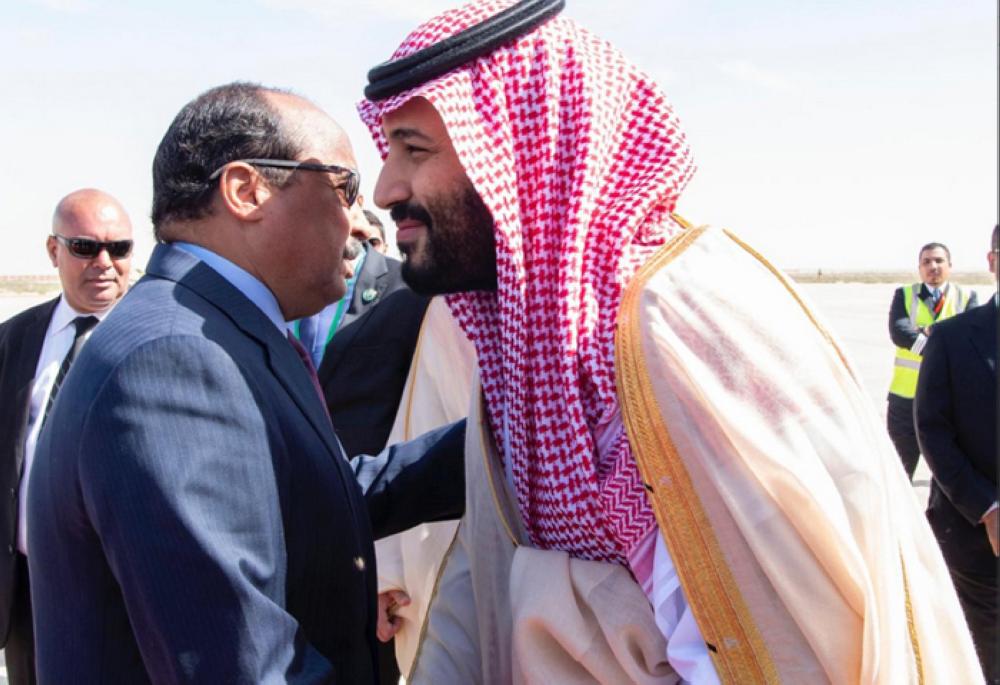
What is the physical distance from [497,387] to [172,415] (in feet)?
2.87

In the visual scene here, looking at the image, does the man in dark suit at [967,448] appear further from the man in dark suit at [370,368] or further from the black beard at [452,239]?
the black beard at [452,239]

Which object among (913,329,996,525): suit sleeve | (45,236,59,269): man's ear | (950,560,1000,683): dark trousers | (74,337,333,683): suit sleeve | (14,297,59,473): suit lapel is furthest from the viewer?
(45,236,59,269): man's ear

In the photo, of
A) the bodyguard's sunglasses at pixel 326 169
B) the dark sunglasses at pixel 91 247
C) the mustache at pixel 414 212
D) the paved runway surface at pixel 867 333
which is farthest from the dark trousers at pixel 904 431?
the bodyguard's sunglasses at pixel 326 169

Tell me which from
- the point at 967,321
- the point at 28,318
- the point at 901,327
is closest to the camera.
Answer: the point at 28,318

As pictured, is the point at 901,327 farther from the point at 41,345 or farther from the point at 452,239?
the point at 452,239

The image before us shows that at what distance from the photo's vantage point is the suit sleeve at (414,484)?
254 cm

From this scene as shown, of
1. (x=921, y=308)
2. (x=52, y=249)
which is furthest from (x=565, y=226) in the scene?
(x=921, y=308)

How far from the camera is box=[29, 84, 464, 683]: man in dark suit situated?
5.32 ft

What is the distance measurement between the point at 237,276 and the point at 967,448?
373cm

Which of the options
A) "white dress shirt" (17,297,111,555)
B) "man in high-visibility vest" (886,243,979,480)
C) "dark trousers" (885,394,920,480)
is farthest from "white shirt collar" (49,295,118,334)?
"man in high-visibility vest" (886,243,979,480)

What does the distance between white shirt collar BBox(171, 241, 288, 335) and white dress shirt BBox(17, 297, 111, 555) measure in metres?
2.32

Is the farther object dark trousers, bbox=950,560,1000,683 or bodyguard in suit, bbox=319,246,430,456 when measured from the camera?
dark trousers, bbox=950,560,1000,683

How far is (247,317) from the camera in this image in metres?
1.96

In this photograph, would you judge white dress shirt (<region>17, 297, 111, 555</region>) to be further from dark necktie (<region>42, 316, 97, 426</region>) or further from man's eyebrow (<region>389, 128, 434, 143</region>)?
man's eyebrow (<region>389, 128, 434, 143</region>)
